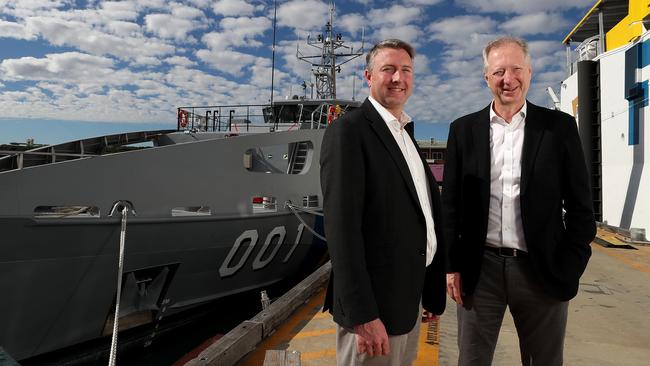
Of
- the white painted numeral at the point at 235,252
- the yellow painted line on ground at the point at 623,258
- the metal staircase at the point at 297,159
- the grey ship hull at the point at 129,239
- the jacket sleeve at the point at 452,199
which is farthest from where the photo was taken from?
the metal staircase at the point at 297,159

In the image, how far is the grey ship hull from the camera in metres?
3.77

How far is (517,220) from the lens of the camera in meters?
1.99

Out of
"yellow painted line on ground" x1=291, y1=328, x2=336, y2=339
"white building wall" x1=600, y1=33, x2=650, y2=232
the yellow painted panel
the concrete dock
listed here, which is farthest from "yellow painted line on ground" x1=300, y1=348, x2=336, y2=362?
the yellow painted panel

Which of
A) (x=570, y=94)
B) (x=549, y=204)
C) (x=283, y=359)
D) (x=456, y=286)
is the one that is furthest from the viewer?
(x=570, y=94)

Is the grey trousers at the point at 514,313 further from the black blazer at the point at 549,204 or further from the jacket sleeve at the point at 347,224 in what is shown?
the jacket sleeve at the point at 347,224

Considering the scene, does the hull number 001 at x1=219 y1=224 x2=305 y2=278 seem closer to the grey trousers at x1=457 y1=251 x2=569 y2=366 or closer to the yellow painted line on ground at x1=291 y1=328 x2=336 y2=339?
the yellow painted line on ground at x1=291 y1=328 x2=336 y2=339

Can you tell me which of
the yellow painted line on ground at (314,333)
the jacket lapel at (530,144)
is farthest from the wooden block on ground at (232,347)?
the jacket lapel at (530,144)

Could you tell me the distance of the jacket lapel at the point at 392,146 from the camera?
5.22 ft

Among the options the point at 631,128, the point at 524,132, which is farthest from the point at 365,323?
the point at 631,128

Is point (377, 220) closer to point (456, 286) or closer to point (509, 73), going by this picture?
point (456, 286)

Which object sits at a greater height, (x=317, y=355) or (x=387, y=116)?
(x=387, y=116)

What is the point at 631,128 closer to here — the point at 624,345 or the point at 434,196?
the point at 624,345

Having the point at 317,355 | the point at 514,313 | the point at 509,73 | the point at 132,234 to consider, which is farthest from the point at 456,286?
the point at 132,234

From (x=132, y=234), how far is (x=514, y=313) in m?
3.73
